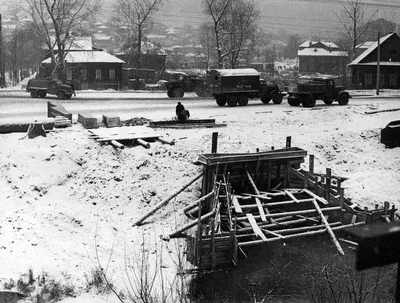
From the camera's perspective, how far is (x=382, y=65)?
56562mm

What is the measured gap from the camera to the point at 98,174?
64.6ft

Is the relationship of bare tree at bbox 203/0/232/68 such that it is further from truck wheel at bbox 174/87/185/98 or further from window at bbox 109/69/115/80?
truck wheel at bbox 174/87/185/98

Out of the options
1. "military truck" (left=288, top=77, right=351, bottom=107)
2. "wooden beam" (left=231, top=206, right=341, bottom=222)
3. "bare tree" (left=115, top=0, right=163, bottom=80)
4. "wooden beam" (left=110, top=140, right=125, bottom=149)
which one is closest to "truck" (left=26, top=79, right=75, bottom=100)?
"military truck" (left=288, top=77, right=351, bottom=107)

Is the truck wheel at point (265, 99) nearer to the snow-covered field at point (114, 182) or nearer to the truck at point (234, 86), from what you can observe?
the truck at point (234, 86)

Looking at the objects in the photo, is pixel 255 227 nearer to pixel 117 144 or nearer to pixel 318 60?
pixel 117 144

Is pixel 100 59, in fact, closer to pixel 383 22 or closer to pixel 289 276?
pixel 289 276

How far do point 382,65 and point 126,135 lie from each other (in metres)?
42.4

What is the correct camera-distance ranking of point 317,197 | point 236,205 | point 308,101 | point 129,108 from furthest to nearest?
point 308,101 → point 129,108 → point 317,197 → point 236,205

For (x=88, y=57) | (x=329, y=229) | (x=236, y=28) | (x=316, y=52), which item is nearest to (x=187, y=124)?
(x=329, y=229)

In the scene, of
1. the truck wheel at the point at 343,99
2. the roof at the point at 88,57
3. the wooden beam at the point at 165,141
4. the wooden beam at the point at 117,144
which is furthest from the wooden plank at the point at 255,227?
the roof at the point at 88,57

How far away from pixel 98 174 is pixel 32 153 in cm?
266

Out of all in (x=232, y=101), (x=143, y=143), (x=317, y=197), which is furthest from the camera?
(x=232, y=101)

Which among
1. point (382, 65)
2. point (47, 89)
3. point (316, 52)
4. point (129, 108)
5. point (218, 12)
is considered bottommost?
point (129, 108)

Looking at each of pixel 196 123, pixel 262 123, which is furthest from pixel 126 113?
pixel 262 123
